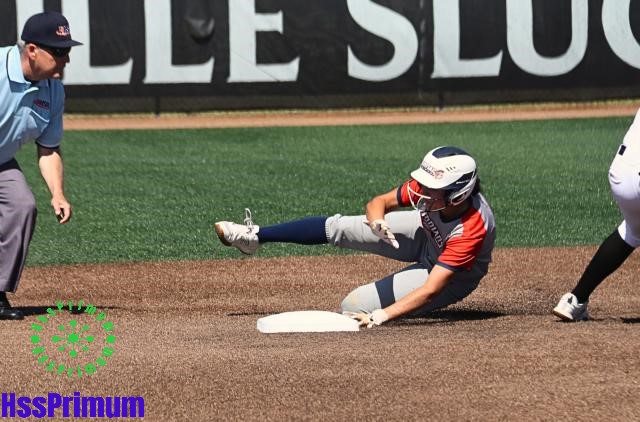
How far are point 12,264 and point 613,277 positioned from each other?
4227 mm

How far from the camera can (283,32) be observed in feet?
63.9

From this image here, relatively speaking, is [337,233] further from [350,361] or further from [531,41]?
[531,41]

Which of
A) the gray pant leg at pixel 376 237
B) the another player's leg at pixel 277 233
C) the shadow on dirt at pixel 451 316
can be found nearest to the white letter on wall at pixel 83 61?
the another player's leg at pixel 277 233

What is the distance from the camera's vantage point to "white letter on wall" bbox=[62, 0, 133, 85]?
62.4 ft

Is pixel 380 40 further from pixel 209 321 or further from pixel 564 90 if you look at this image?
pixel 209 321

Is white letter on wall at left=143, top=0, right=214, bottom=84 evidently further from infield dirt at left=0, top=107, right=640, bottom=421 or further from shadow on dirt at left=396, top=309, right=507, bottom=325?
shadow on dirt at left=396, top=309, right=507, bottom=325

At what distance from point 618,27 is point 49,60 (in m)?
14.7

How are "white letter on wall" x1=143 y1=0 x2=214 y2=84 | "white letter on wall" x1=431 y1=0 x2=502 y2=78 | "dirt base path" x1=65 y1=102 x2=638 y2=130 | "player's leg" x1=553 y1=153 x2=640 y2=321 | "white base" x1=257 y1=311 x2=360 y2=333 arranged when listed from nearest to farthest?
"player's leg" x1=553 y1=153 x2=640 y2=321, "white base" x1=257 y1=311 x2=360 y2=333, "dirt base path" x1=65 y1=102 x2=638 y2=130, "white letter on wall" x1=143 y1=0 x2=214 y2=84, "white letter on wall" x1=431 y1=0 x2=502 y2=78

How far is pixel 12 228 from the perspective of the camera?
7.18 metres

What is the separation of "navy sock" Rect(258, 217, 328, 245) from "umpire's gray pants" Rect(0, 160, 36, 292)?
1.43 meters

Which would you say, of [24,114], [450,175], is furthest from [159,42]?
[450,175]

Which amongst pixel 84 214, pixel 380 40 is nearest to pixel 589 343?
pixel 84 214

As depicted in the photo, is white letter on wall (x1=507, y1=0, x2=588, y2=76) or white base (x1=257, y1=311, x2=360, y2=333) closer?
white base (x1=257, y1=311, x2=360, y2=333)

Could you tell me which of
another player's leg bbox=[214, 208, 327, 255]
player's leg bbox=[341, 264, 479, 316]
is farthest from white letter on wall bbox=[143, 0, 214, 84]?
player's leg bbox=[341, 264, 479, 316]
